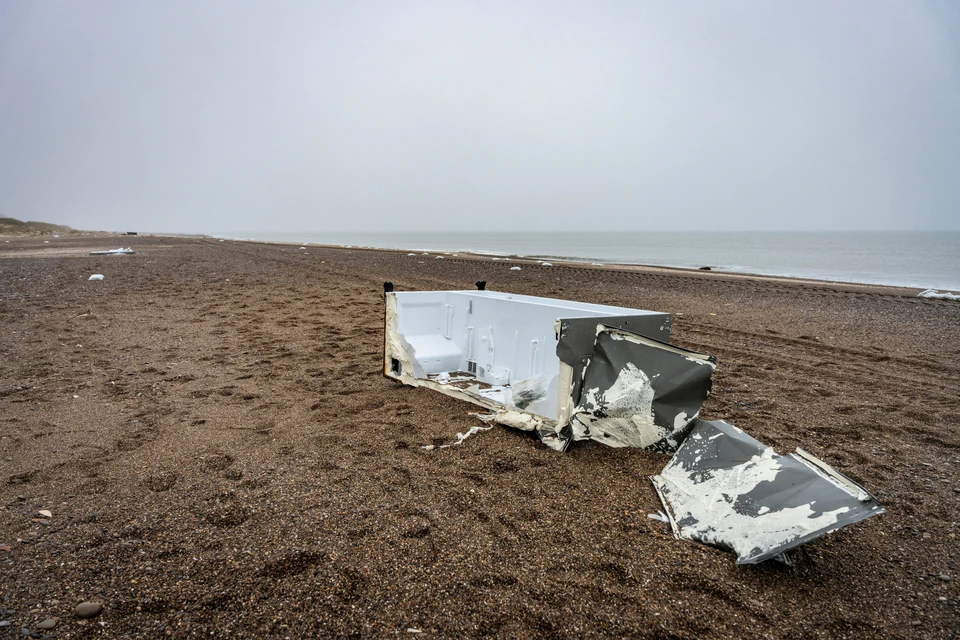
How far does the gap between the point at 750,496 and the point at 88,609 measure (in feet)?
9.04

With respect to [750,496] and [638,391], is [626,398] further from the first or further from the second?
[750,496]

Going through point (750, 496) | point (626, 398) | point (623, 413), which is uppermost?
point (626, 398)

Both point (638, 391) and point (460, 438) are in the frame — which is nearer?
point (638, 391)

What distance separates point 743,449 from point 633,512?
667 mm

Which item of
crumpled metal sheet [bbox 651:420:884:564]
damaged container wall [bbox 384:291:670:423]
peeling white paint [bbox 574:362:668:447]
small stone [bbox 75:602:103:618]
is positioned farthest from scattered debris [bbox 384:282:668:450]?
small stone [bbox 75:602:103:618]

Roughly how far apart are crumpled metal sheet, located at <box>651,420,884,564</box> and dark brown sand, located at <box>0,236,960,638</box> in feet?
0.42

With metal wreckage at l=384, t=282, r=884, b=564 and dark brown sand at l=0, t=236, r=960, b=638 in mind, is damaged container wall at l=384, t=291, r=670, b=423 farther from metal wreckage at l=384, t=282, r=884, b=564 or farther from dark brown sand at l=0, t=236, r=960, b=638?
dark brown sand at l=0, t=236, r=960, b=638

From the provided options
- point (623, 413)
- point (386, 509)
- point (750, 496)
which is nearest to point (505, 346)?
point (623, 413)

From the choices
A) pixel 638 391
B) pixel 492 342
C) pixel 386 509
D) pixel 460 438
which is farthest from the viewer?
pixel 492 342

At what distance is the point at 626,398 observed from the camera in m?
3.11

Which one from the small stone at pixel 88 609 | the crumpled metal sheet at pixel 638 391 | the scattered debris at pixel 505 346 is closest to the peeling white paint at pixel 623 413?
the crumpled metal sheet at pixel 638 391

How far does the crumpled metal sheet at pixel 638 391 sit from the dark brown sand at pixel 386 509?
167 mm

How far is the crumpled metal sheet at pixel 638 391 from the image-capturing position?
2.98 metres

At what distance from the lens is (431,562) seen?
215 cm
